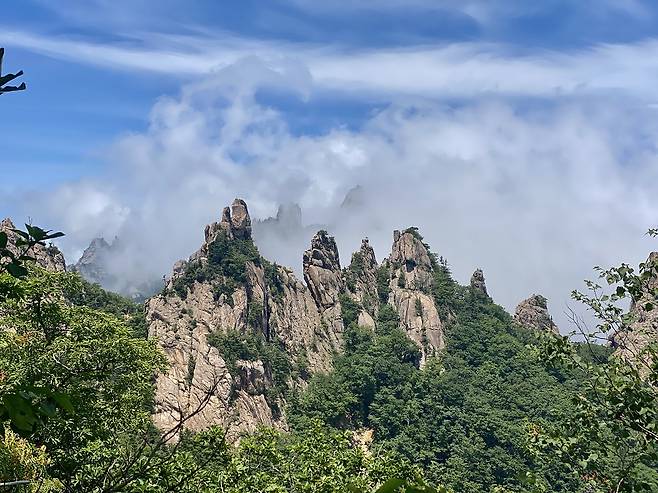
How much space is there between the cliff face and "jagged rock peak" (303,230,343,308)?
0.13 m

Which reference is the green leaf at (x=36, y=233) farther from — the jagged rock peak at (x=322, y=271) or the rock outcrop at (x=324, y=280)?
the jagged rock peak at (x=322, y=271)

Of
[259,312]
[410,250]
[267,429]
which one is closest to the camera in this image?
[267,429]

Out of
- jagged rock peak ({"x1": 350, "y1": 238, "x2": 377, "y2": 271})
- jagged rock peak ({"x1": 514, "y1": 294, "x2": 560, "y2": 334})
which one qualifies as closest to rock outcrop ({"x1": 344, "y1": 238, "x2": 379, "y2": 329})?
jagged rock peak ({"x1": 350, "y1": 238, "x2": 377, "y2": 271})

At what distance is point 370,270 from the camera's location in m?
93.6

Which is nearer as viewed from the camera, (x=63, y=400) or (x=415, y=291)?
(x=63, y=400)

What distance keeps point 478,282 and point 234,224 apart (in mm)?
38982

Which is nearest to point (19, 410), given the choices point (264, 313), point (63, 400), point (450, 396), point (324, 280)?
point (63, 400)

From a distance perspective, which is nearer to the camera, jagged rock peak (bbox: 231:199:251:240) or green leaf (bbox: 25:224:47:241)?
green leaf (bbox: 25:224:47:241)

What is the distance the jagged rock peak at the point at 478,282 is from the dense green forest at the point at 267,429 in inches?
1072

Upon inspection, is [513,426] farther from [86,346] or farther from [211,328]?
[86,346]

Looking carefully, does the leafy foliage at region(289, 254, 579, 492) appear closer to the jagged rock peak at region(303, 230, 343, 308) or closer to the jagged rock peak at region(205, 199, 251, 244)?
the jagged rock peak at region(303, 230, 343, 308)

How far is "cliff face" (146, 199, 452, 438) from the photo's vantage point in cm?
5712

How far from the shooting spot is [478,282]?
315 ft

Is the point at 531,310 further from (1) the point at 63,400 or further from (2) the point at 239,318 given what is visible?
(1) the point at 63,400
